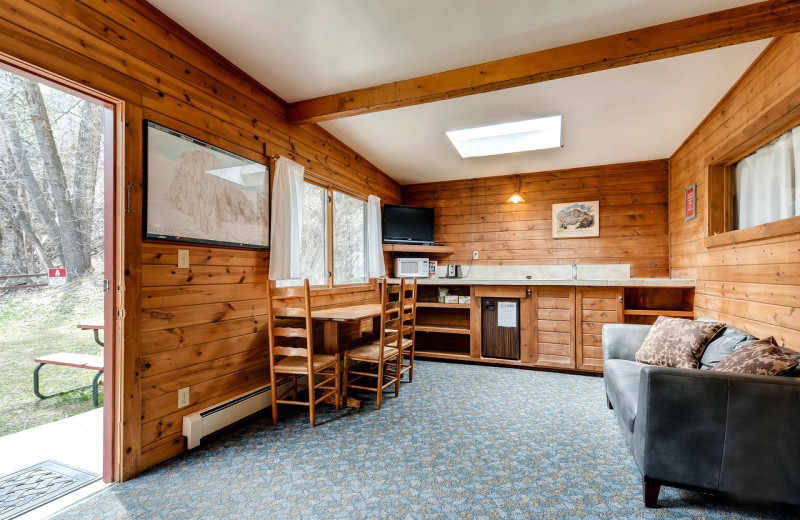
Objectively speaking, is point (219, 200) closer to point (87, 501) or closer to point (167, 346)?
point (167, 346)

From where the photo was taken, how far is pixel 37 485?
1.90m

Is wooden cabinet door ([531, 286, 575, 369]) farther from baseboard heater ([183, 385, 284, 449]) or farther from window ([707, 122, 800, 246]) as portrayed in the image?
baseboard heater ([183, 385, 284, 449])

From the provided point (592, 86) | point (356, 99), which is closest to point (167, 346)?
point (356, 99)

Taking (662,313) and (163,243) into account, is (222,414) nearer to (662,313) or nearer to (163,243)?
(163,243)

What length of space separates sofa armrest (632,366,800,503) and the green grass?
3.94 m

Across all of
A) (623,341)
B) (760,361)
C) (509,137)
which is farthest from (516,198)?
(760,361)

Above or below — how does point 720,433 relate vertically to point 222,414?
above

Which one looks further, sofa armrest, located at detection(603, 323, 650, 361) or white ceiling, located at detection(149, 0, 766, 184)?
sofa armrest, located at detection(603, 323, 650, 361)

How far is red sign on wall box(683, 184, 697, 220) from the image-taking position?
356cm

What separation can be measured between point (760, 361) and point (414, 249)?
3.82 metres

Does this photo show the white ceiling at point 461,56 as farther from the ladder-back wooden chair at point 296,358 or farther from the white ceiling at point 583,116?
the ladder-back wooden chair at point 296,358

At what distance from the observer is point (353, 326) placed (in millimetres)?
4238

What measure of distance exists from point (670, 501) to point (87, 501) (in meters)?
2.87

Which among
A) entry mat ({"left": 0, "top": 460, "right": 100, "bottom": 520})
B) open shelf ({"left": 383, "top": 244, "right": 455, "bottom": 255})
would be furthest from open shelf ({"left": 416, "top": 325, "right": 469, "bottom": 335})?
entry mat ({"left": 0, "top": 460, "right": 100, "bottom": 520})
